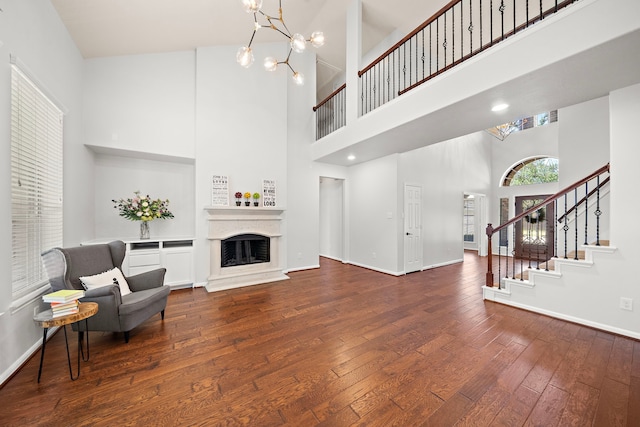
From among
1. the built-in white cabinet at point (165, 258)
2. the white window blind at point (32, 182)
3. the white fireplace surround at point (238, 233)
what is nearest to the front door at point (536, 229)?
the white fireplace surround at point (238, 233)

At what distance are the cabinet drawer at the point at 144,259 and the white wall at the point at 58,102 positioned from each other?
72cm

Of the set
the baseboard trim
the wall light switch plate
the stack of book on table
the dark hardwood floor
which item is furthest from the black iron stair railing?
the baseboard trim

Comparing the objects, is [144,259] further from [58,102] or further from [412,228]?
[412,228]

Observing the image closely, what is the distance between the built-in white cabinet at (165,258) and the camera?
384 cm

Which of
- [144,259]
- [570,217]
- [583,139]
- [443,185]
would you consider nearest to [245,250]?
[144,259]

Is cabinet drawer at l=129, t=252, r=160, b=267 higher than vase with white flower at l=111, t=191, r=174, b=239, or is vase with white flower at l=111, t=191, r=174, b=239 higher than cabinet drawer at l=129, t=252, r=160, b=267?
vase with white flower at l=111, t=191, r=174, b=239

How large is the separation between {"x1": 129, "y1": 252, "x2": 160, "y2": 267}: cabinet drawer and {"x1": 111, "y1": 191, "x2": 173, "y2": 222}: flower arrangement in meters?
0.60

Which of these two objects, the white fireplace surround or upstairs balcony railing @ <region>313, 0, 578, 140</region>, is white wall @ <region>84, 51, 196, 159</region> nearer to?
the white fireplace surround

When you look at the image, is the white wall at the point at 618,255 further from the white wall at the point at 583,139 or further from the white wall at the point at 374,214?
the white wall at the point at 374,214

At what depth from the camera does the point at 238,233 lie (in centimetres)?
458

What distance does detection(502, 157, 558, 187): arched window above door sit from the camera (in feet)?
23.1

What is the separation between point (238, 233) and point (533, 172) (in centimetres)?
892

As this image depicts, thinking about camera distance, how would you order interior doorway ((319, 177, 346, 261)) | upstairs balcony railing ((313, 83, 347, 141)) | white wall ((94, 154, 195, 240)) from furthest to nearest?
interior doorway ((319, 177, 346, 261))
upstairs balcony railing ((313, 83, 347, 141))
white wall ((94, 154, 195, 240))

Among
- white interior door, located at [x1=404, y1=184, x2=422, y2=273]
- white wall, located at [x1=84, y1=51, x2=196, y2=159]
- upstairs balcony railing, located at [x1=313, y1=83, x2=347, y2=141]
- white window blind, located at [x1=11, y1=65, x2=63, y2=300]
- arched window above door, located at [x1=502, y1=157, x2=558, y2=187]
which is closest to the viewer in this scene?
white window blind, located at [x1=11, y1=65, x2=63, y2=300]
